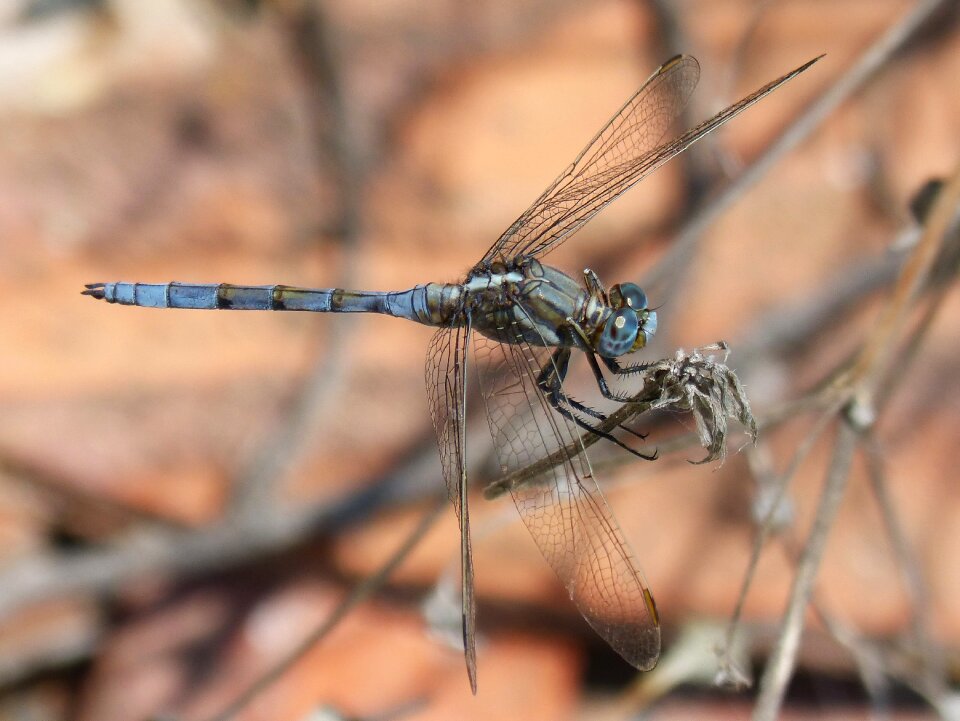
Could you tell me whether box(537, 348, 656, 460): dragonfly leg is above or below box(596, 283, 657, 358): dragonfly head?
below

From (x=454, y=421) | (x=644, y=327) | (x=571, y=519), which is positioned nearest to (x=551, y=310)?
(x=644, y=327)

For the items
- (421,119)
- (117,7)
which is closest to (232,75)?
(117,7)

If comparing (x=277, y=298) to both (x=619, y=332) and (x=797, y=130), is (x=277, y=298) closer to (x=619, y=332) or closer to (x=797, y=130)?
(x=619, y=332)

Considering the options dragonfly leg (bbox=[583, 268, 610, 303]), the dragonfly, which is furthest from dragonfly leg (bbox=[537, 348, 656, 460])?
dragonfly leg (bbox=[583, 268, 610, 303])

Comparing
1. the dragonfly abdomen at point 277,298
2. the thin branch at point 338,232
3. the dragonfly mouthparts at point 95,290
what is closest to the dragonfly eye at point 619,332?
the dragonfly abdomen at point 277,298

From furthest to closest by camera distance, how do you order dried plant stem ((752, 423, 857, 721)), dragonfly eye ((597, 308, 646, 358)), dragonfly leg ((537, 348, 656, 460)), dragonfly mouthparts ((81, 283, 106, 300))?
dragonfly mouthparts ((81, 283, 106, 300)) < dragonfly eye ((597, 308, 646, 358)) < dragonfly leg ((537, 348, 656, 460)) < dried plant stem ((752, 423, 857, 721))

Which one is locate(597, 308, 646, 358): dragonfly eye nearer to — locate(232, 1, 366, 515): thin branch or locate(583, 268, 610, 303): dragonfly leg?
locate(583, 268, 610, 303): dragonfly leg

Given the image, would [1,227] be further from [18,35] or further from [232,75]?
[232,75]

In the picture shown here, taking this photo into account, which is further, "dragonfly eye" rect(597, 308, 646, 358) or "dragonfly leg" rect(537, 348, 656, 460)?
"dragonfly eye" rect(597, 308, 646, 358)
